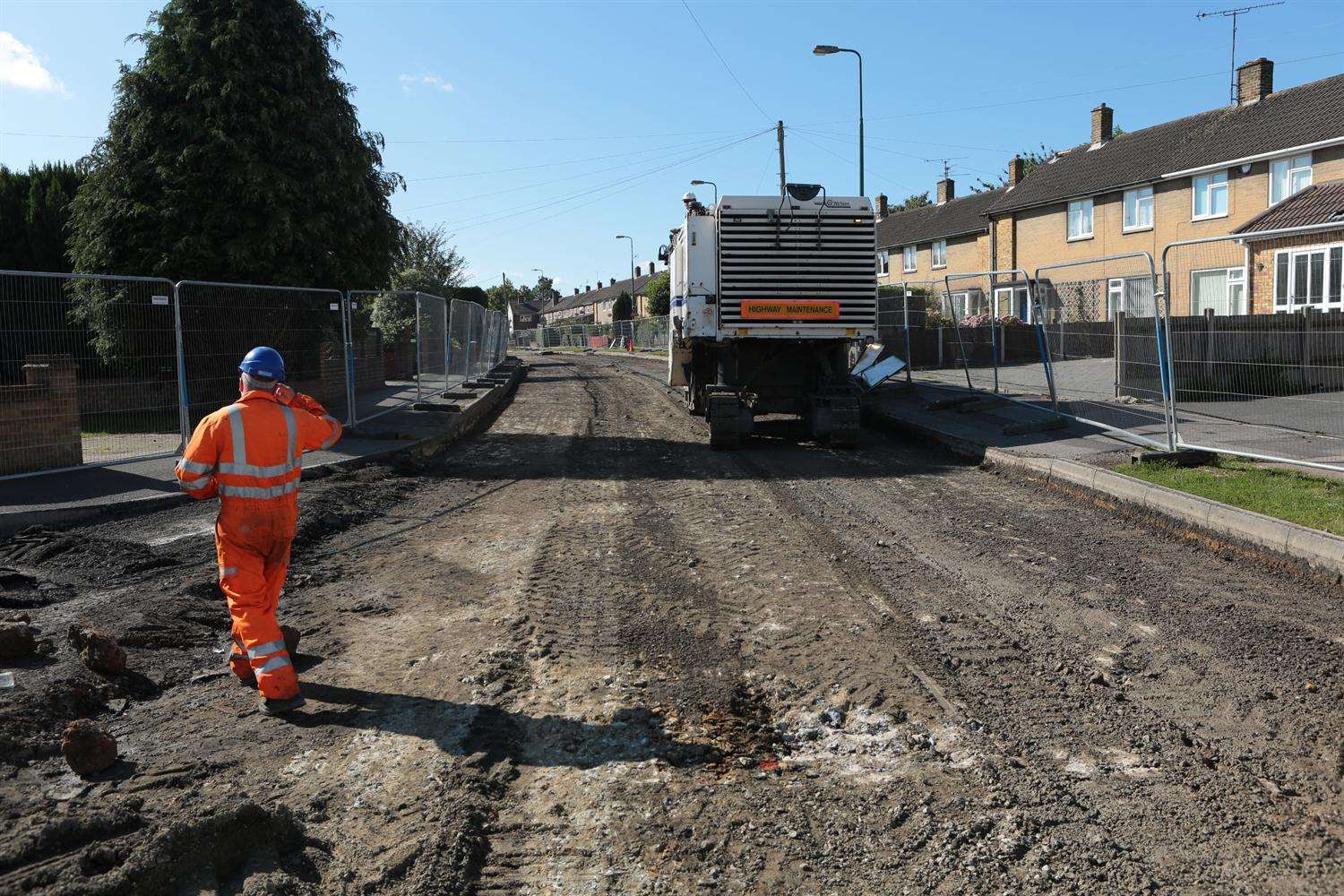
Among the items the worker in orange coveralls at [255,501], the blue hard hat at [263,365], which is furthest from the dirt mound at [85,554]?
the blue hard hat at [263,365]

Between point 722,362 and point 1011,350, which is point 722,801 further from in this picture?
point 1011,350

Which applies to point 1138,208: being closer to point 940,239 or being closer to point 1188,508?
point 940,239

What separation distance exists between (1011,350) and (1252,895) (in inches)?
626

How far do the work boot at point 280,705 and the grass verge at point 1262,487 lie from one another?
6.54m

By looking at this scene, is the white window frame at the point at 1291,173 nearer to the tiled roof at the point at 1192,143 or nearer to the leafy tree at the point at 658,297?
the tiled roof at the point at 1192,143

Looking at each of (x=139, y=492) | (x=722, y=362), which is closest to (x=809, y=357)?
(x=722, y=362)

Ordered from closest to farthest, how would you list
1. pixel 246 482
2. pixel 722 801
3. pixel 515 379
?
pixel 722 801, pixel 246 482, pixel 515 379

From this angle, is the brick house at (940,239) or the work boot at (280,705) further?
the brick house at (940,239)

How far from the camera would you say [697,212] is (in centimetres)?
1320

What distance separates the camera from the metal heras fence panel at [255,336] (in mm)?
10797

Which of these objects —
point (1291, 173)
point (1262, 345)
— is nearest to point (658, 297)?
point (1291, 173)

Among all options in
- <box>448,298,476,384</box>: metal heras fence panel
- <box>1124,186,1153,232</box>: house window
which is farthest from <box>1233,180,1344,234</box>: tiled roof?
<box>448,298,476,384</box>: metal heras fence panel

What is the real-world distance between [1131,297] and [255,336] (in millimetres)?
10760

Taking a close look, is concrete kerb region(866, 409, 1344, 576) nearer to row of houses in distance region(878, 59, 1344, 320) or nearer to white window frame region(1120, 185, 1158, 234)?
row of houses in distance region(878, 59, 1344, 320)
